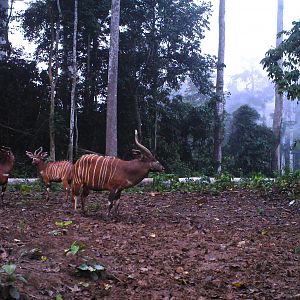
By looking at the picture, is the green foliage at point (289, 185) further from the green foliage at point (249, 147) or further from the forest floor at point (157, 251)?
the green foliage at point (249, 147)

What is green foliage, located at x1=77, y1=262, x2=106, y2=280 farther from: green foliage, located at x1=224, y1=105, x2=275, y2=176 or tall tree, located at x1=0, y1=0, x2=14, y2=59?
green foliage, located at x1=224, y1=105, x2=275, y2=176

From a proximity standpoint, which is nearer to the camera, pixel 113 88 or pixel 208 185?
pixel 208 185

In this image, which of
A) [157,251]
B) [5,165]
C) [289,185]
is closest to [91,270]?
[157,251]

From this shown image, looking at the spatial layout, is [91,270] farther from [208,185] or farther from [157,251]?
[208,185]

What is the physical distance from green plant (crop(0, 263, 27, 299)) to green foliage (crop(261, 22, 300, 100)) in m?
9.19

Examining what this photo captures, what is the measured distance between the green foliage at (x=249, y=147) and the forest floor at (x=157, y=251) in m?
15.4

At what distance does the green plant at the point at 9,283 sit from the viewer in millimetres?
3500

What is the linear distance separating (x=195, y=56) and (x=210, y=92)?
1936 millimetres

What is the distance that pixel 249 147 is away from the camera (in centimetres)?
2533

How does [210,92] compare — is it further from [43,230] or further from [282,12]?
[43,230]

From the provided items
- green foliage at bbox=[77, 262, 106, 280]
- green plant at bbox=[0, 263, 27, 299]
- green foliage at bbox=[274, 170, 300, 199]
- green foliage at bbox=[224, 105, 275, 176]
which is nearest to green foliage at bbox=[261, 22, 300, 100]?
green foliage at bbox=[274, 170, 300, 199]

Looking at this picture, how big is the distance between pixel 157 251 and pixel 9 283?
248cm

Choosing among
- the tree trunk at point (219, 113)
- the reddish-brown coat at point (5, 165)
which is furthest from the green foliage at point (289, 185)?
the tree trunk at point (219, 113)

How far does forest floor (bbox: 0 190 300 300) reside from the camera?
432 centimetres
